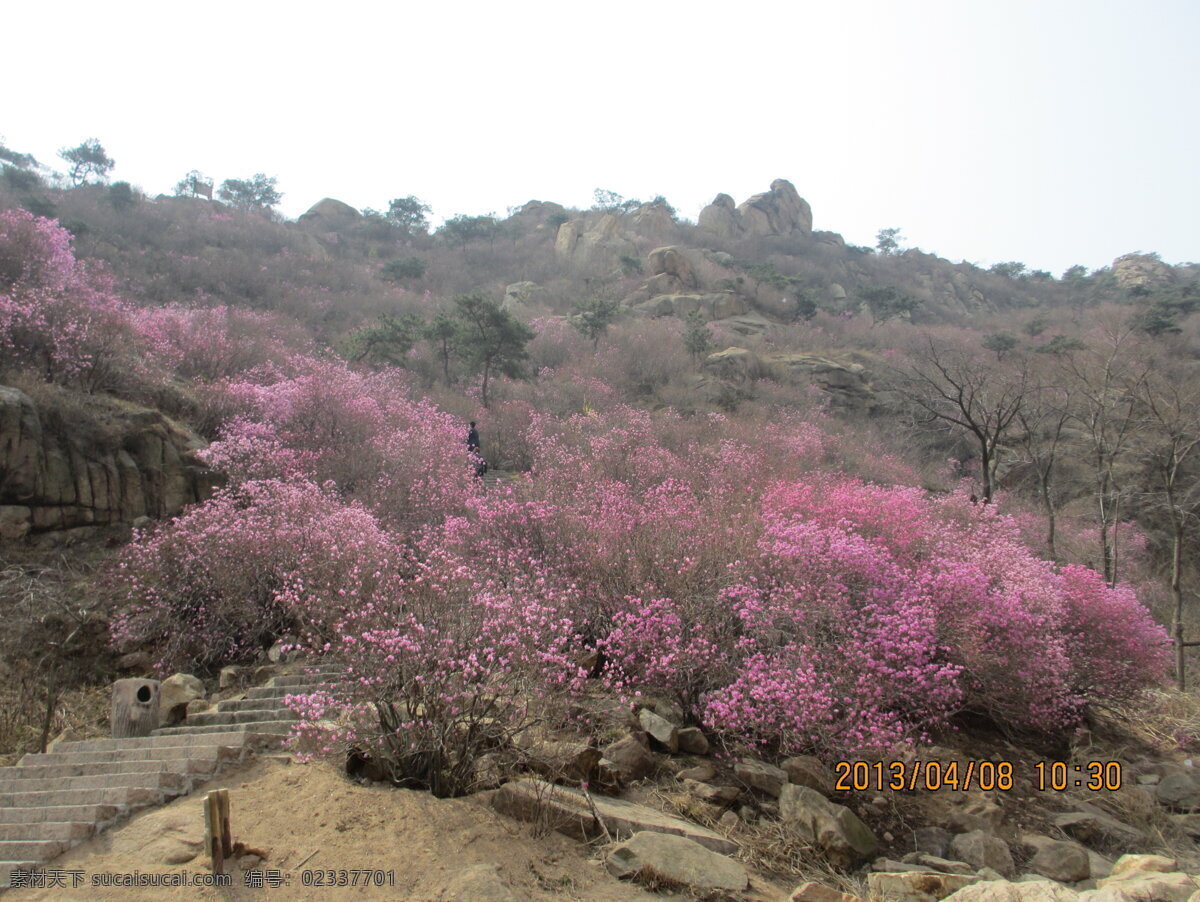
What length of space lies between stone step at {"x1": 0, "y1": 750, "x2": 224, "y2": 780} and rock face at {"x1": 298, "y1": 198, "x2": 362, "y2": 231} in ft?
147

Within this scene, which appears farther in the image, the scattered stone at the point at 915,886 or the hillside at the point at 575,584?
the hillside at the point at 575,584

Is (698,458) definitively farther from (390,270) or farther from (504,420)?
(390,270)

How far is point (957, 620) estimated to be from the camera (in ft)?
23.2

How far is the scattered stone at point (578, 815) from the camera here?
14.9 ft

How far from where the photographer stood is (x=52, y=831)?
405 centimetres

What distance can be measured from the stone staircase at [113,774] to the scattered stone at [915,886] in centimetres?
431

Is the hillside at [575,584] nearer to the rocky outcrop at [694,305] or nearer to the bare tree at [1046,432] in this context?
the bare tree at [1046,432]

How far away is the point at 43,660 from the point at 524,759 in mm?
5892

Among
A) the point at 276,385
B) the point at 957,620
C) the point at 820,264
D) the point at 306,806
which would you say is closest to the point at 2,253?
the point at 276,385

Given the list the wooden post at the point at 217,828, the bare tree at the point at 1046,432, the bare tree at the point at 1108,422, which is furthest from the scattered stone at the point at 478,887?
the bare tree at the point at 1046,432

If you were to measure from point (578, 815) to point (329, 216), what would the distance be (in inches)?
1939

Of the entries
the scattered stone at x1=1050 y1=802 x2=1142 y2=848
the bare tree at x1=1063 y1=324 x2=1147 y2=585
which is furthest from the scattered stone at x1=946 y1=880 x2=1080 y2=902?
the bare tree at x1=1063 y1=324 x2=1147 y2=585
